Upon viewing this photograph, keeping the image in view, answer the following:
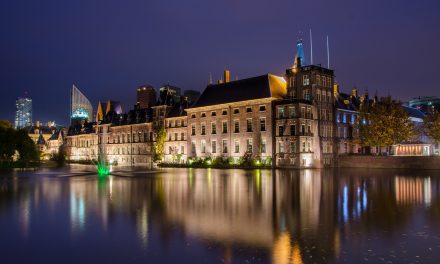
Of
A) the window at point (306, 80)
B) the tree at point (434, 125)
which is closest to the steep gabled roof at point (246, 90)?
the window at point (306, 80)

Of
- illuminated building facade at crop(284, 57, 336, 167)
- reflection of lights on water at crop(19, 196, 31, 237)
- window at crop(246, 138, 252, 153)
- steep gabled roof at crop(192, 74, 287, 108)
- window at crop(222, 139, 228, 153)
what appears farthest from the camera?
window at crop(222, 139, 228, 153)

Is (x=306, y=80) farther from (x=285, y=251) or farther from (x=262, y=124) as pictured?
(x=285, y=251)

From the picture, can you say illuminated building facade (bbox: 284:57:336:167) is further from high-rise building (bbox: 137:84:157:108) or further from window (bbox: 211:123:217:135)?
high-rise building (bbox: 137:84:157:108)

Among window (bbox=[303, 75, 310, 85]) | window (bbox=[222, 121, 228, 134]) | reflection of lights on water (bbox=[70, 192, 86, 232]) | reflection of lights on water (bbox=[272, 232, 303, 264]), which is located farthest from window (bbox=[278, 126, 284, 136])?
reflection of lights on water (bbox=[272, 232, 303, 264])

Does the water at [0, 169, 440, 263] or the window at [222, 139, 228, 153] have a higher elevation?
the window at [222, 139, 228, 153]

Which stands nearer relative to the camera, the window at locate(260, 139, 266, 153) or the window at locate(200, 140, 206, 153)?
the window at locate(260, 139, 266, 153)

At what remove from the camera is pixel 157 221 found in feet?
60.0

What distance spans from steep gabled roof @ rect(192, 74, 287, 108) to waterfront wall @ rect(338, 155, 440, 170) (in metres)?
18.6

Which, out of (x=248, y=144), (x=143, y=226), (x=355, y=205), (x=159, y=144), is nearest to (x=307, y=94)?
(x=248, y=144)

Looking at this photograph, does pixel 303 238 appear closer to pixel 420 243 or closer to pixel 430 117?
pixel 420 243

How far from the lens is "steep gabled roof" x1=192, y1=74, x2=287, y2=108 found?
82688 mm

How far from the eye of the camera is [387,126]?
253 feet

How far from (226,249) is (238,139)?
238ft

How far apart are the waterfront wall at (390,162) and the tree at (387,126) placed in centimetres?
522
